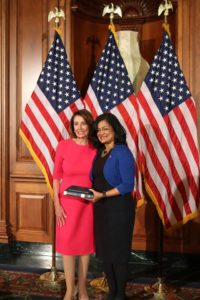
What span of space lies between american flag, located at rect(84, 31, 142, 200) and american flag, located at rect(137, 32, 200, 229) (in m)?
0.08

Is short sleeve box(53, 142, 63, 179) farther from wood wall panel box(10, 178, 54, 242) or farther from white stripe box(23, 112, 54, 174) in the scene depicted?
wood wall panel box(10, 178, 54, 242)

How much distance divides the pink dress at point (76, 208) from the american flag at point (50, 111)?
0.74 meters

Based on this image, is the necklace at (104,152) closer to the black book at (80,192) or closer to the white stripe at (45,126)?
the black book at (80,192)

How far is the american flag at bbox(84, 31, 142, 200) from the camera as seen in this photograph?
10.8ft

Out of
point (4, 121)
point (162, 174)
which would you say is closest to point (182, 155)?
point (162, 174)

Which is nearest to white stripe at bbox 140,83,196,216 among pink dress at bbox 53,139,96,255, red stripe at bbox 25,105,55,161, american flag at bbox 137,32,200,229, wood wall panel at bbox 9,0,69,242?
american flag at bbox 137,32,200,229

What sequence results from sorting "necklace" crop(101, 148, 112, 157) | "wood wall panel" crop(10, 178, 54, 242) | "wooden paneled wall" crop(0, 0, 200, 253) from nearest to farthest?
"necklace" crop(101, 148, 112, 157) < "wooden paneled wall" crop(0, 0, 200, 253) < "wood wall panel" crop(10, 178, 54, 242)

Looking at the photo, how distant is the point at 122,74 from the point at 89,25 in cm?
133

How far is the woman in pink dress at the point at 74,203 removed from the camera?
267cm

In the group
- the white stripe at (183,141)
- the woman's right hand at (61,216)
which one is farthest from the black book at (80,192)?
the white stripe at (183,141)

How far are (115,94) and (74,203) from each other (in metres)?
1.14

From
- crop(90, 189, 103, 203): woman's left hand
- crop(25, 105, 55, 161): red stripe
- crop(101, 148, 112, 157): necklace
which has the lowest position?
crop(90, 189, 103, 203): woman's left hand

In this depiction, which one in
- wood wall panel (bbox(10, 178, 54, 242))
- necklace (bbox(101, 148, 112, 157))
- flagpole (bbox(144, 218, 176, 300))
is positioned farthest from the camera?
wood wall panel (bbox(10, 178, 54, 242))

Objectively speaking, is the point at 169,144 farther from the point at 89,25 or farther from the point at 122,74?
the point at 89,25
